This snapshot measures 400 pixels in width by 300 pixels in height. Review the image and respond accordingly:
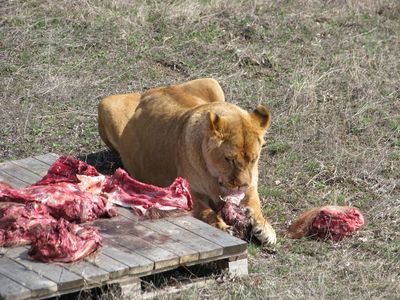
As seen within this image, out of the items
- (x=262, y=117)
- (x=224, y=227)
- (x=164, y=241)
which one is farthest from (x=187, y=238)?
(x=262, y=117)

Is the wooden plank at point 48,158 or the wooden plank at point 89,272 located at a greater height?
the wooden plank at point 89,272

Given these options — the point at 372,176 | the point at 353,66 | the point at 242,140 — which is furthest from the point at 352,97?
the point at 242,140

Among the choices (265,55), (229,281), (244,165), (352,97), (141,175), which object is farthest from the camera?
(265,55)

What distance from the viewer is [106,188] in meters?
7.43

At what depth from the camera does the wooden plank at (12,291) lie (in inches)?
223

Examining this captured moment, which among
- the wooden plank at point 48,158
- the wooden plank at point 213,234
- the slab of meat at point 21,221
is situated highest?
the slab of meat at point 21,221

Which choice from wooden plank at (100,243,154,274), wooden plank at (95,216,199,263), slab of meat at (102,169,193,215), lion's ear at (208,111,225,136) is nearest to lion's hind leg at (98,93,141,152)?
slab of meat at (102,169,193,215)

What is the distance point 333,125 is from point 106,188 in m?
3.34

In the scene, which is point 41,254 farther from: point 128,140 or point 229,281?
point 128,140

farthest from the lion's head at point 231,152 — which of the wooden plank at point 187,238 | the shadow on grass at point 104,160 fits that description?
the shadow on grass at point 104,160

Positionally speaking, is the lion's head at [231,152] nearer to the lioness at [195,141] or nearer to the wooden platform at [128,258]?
the lioness at [195,141]

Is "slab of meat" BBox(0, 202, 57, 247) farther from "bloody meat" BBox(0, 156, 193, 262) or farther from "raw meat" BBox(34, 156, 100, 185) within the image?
"raw meat" BBox(34, 156, 100, 185)

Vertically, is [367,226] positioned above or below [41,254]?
below

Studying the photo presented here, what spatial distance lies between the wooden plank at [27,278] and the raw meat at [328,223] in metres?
2.44
